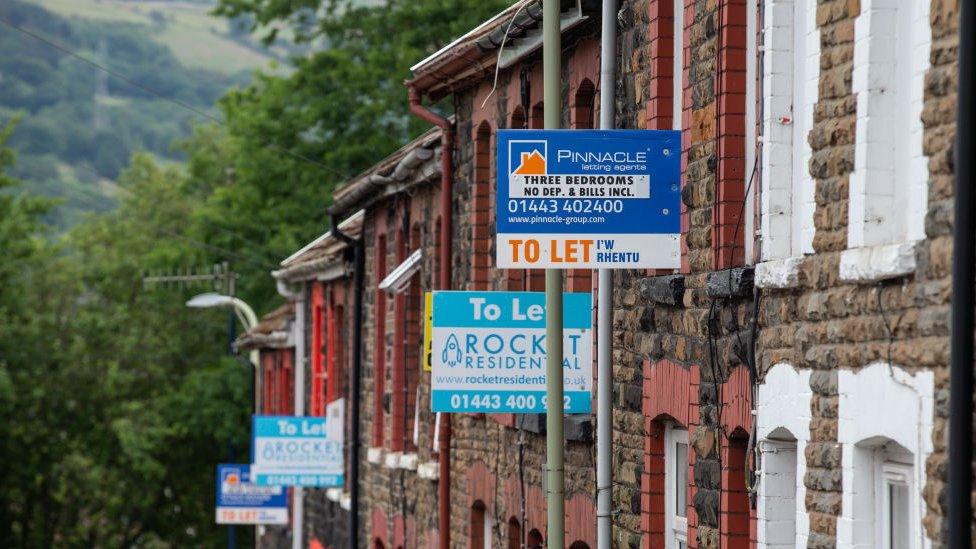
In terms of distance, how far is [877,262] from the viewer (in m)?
9.09

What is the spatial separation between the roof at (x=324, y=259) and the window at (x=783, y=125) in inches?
728

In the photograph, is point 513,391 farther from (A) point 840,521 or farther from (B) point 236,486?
(B) point 236,486

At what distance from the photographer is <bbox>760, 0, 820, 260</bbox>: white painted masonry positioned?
35.9 ft

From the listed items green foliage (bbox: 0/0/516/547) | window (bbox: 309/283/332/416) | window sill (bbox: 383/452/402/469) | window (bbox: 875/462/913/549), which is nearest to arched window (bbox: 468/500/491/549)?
window sill (bbox: 383/452/402/469)

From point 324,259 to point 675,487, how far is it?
19.4m

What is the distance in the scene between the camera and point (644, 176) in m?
12.0

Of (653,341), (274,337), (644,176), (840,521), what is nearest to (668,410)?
(653,341)

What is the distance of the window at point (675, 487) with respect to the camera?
13125 millimetres

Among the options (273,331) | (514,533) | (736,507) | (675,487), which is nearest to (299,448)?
(273,331)

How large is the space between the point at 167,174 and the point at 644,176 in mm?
67195

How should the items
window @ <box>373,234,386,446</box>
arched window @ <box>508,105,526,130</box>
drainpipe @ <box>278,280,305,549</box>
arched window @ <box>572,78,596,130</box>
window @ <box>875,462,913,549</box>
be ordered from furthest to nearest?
1. drainpipe @ <box>278,280,305,549</box>
2. window @ <box>373,234,386,446</box>
3. arched window @ <box>508,105,526,130</box>
4. arched window @ <box>572,78,596,130</box>
5. window @ <box>875,462,913,549</box>

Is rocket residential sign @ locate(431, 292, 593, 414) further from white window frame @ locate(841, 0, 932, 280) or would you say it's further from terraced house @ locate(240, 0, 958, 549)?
white window frame @ locate(841, 0, 932, 280)

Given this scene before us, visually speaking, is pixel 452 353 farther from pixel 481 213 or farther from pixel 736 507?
pixel 481 213

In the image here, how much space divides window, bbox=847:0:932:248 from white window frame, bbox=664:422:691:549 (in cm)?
387
